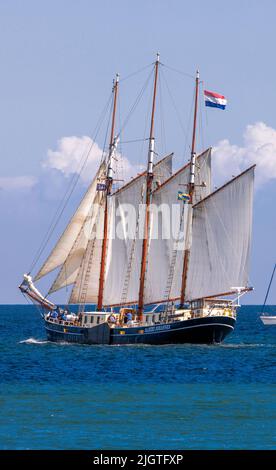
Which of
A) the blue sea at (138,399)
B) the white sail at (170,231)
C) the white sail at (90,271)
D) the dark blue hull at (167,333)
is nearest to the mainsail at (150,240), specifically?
the white sail at (170,231)

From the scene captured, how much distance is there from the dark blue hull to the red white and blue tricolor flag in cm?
1791

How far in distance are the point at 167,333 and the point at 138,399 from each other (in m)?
38.0

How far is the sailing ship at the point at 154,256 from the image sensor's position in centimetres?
9431

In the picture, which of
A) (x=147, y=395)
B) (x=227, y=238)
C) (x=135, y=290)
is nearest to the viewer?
(x=147, y=395)

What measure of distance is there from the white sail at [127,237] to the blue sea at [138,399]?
32.6ft

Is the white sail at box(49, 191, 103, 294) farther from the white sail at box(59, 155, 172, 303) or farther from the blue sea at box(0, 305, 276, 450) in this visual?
the blue sea at box(0, 305, 276, 450)

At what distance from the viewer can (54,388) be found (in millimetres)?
62531

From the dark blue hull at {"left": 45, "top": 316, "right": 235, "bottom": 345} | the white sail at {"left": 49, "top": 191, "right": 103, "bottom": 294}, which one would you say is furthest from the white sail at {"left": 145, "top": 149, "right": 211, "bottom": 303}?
the white sail at {"left": 49, "top": 191, "right": 103, "bottom": 294}

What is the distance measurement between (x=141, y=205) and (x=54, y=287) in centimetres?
1056

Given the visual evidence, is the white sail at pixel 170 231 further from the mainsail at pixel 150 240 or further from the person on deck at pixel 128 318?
the person on deck at pixel 128 318

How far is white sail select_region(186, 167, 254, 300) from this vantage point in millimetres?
92938

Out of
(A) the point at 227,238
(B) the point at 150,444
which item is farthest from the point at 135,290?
(B) the point at 150,444
